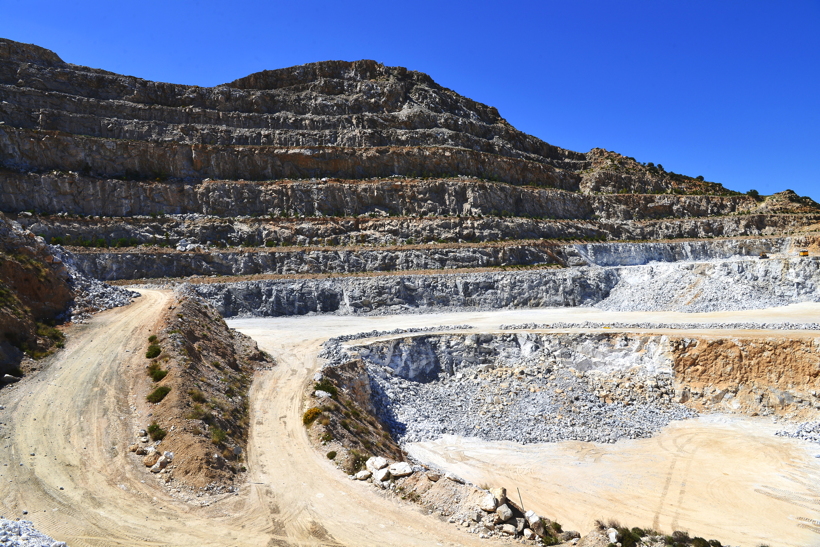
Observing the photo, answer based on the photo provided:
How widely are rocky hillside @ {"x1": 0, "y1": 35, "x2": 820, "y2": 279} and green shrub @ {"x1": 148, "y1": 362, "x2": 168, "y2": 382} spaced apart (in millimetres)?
30768

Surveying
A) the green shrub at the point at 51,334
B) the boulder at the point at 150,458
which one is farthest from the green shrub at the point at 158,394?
the green shrub at the point at 51,334

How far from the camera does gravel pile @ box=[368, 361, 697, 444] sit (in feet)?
76.4

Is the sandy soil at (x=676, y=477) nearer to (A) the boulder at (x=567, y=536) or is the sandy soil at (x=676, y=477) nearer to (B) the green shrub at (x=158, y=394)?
(A) the boulder at (x=567, y=536)

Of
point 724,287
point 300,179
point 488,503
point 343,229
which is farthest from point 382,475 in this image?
point 300,179

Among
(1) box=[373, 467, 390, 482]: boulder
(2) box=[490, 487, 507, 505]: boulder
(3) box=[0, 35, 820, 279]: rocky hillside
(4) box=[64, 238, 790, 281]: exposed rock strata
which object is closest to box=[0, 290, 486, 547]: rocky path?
(1) box=[373, 467, 390, 482]: boulder

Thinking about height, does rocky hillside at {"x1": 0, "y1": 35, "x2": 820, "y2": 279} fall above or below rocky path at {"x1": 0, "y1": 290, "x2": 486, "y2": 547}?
above

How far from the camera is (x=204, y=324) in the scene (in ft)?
81.7

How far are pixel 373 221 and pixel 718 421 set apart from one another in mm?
40569

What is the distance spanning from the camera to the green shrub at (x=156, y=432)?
46.6ft

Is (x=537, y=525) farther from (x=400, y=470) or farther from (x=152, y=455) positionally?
(x=152, y=455)

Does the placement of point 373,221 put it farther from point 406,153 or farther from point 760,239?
point 760,239

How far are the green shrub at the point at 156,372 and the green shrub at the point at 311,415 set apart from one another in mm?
5452

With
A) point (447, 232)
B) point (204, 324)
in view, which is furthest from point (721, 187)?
point (204, 324)

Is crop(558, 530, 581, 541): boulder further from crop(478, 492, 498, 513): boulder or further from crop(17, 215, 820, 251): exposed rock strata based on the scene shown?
crop(17, 215, 820, 251): exposed rock strata
